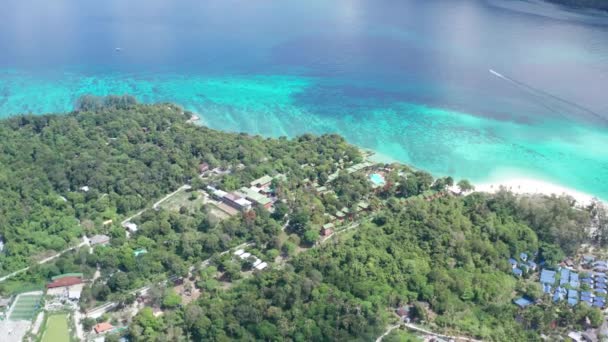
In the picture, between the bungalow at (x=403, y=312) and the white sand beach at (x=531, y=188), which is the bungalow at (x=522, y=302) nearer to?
the bungalow at (x=403, y=312)

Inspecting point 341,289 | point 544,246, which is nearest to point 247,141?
point 341,289

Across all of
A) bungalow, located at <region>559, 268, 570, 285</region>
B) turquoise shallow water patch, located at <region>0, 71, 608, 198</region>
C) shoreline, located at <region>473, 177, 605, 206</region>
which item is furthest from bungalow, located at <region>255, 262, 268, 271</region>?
turquoise shallow water patch, located at <region>0, 71, 608, 198</region>

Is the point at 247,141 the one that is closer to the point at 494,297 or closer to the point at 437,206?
the point at 437,206

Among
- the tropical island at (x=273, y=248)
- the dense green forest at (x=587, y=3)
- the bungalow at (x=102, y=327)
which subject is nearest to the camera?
the bungalow at (x=102, y=327)

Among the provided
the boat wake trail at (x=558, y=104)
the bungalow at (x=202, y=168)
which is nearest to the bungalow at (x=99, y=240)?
the bungalow at (x=202, y=168)

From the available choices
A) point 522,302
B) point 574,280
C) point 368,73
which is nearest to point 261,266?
point 522,302

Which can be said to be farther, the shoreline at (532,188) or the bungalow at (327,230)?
the shoreline at (532,188)
